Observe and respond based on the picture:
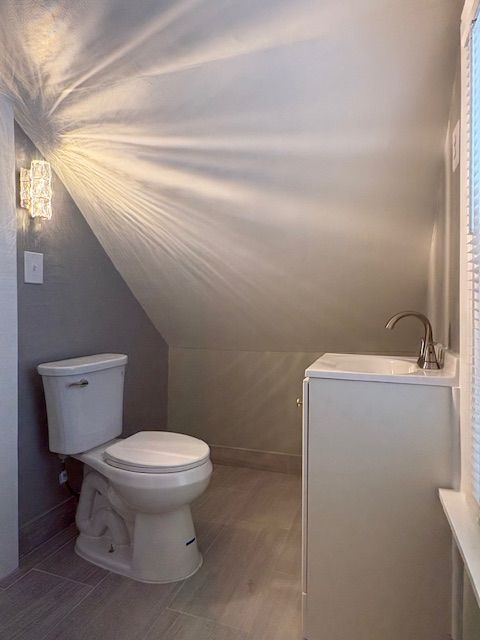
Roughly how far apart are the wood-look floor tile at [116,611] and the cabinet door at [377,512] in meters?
0.54

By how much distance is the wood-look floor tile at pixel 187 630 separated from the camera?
1324 mm

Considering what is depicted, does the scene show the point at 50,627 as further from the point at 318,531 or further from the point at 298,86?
the point at 298,86

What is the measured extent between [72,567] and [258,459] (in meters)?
1.37

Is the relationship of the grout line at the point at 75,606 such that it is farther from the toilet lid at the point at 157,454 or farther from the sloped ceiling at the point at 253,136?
the sloped ceiling at the point at 253,136

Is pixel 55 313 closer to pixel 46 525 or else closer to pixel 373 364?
pixel 46 525

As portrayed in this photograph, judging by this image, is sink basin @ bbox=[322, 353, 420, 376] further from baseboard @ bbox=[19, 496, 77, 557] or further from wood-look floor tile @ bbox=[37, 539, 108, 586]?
baseboard @ bbox=[19, 496, 77, 557]

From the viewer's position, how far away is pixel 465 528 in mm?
978

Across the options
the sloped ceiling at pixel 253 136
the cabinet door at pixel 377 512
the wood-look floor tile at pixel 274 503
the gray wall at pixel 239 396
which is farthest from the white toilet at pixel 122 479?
the gray wall at pixel 239 396

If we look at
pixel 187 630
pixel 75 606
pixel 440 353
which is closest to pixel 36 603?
pixel 75 606

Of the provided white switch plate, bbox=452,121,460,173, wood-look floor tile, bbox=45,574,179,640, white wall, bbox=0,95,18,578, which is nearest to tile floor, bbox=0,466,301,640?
wood-look floor tile, bbox=45,574,179,640

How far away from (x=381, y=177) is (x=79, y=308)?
4.93 ft

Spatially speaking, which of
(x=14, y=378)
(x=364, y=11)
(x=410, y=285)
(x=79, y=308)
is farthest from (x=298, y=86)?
(x=14, y=378)

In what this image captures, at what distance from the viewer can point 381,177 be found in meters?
1.61

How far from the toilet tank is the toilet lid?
0.14m
